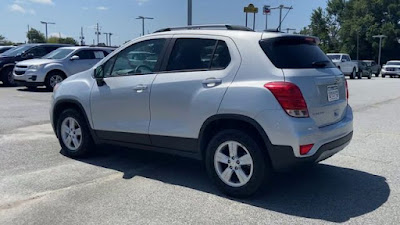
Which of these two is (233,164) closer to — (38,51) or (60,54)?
(60,54)

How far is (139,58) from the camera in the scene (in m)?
5.35

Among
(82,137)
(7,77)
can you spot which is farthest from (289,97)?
(7,77)

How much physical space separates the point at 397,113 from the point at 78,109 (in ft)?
28.8

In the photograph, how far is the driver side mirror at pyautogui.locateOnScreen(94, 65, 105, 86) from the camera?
5.54 metres

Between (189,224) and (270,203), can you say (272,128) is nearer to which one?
(270,203)

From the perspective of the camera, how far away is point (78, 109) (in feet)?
19.4

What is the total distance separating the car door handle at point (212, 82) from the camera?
14.6 ft

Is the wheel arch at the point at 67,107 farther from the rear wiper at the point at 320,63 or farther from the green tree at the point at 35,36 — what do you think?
the green tree at the point at 35,36

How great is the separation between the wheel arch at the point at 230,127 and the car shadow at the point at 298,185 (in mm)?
528

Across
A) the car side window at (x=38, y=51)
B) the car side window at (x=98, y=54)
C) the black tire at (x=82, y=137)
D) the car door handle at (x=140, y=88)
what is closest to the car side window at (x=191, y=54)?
the car door handle at (x=140, y=88)

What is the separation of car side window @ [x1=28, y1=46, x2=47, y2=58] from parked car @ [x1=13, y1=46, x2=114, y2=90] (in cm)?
222

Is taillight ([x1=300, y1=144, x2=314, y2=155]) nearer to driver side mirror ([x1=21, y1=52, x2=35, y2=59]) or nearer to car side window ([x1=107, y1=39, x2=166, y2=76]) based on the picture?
car side window ([x1=107, y1=39, x2=166, y2=76])

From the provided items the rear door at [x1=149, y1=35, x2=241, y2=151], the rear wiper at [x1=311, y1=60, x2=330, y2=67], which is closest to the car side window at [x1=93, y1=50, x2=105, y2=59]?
the rear door at [x1=149, y1=35, x2=241, y2=151]

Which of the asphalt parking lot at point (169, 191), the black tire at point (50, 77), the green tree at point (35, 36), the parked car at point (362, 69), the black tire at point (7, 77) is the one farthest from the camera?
the green tree at point (35, 36)
